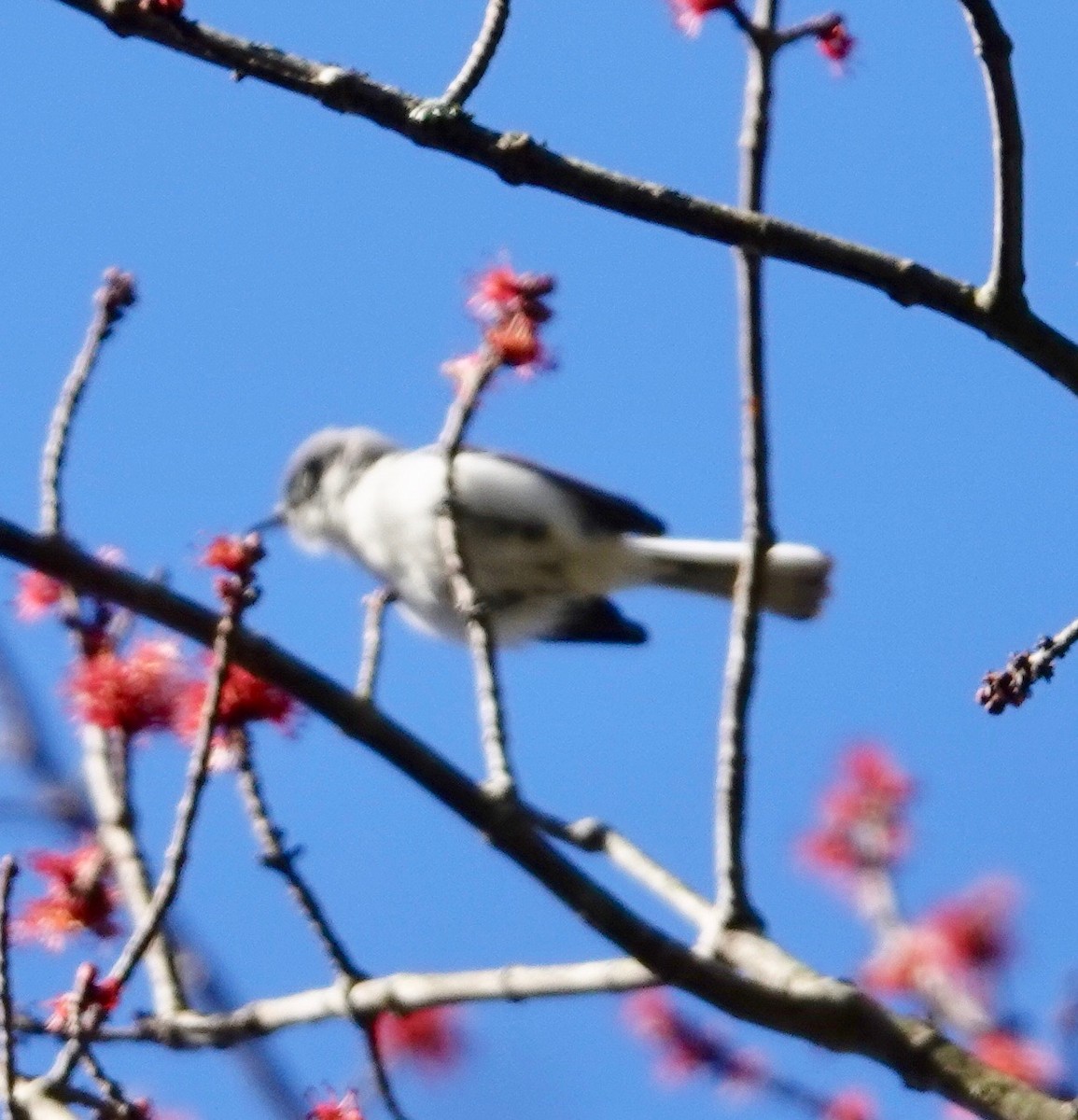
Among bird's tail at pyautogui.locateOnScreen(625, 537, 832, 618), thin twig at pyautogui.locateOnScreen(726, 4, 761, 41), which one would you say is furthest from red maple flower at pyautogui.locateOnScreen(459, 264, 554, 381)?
bird's tail at pyautogui.locateOnScreen(625, 537, 832, 618)

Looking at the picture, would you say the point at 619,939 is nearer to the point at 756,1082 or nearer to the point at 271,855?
the point at 271,855

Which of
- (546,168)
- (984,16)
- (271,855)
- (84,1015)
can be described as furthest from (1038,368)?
(84,1015)

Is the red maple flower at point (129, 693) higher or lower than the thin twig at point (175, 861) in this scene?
higher

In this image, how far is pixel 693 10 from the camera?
8.22 feet

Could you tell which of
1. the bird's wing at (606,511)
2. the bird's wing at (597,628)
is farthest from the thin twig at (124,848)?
the bird's wing at (597,628)

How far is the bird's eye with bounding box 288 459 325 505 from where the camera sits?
255 inches

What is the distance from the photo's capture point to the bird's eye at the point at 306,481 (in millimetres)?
6488

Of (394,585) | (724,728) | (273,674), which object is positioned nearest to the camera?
(273,674)

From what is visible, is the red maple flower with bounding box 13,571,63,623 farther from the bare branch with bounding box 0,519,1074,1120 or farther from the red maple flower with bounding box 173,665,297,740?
the bare branch with bounding box 0,519,1074,1120

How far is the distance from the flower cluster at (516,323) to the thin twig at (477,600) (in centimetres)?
2

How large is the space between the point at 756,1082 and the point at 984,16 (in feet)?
7.87

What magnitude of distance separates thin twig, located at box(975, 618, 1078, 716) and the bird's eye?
15.2 ft

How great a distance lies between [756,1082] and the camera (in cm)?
366

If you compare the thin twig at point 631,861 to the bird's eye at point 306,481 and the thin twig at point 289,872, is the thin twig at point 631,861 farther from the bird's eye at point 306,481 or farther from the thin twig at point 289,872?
the bird's eye at point 306,481
